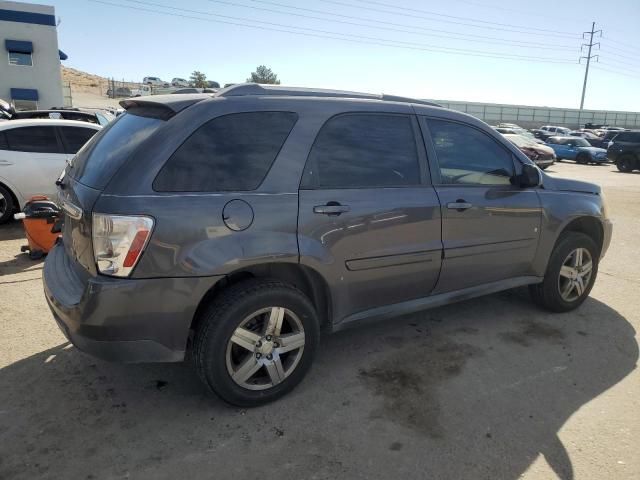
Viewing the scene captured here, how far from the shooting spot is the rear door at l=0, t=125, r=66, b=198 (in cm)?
706

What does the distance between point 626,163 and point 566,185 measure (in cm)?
2186

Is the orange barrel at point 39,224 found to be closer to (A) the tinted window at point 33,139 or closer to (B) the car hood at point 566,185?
(A) the tinted window at point 33,139

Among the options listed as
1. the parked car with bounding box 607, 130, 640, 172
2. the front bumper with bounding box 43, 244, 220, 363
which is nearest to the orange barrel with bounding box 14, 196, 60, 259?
the front bumper with bounding box 43, 244, 220, 363

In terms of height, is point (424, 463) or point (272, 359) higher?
point (272, 359)

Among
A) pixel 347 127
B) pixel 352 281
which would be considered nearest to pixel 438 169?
pixel 347 127

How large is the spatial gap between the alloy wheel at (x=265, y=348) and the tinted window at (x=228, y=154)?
0.78 meters

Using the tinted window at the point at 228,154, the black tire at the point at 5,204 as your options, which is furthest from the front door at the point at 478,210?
the black tire at the point at 5,204

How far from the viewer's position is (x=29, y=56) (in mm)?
25734

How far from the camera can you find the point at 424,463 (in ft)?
8.14

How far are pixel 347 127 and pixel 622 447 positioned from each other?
242 cm

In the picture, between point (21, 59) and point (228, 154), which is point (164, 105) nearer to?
point (228, 154)

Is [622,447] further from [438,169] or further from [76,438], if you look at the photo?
[76,438]

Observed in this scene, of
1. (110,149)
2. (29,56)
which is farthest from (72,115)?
(29,56)

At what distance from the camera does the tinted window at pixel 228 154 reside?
8.50ft
